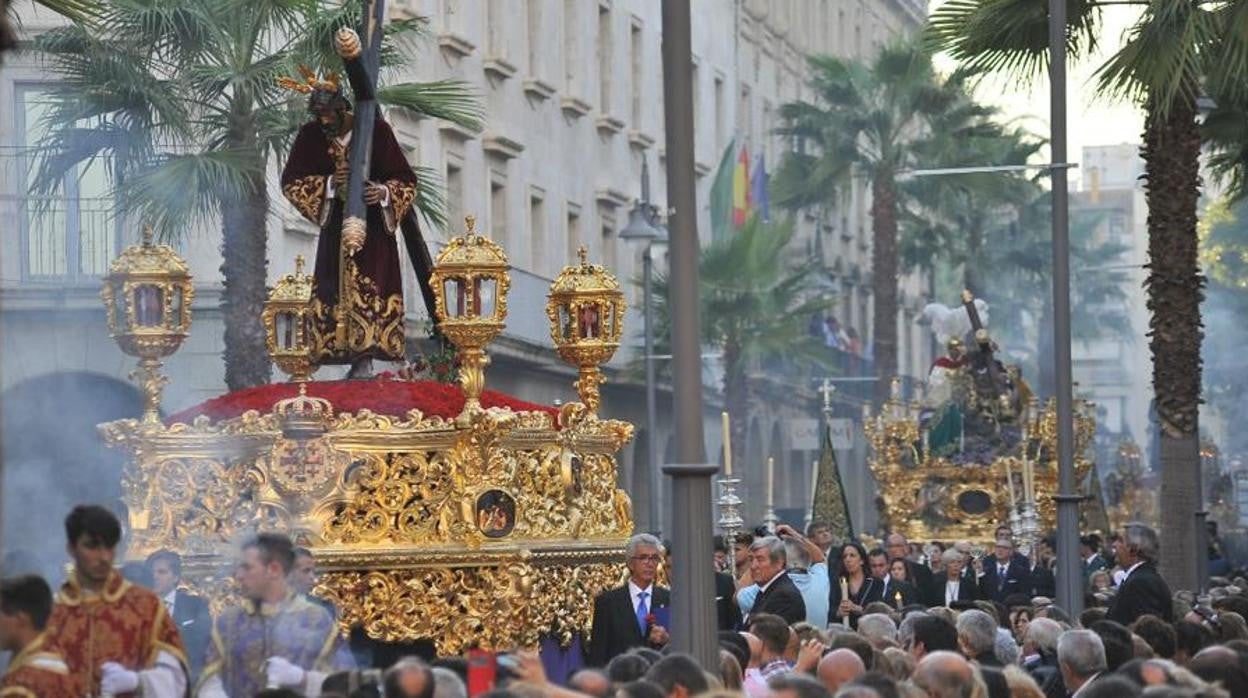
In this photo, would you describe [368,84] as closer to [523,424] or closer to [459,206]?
[523,424]

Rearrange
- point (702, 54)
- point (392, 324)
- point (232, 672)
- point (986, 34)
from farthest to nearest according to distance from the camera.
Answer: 1. point (702, 54)
2. point (986, 34)
3. point (392, 324)
4. point (232, 672)

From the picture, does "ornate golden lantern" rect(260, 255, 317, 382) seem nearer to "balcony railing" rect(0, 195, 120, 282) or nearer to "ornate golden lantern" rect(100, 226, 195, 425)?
"ornate golden lantern" rect(100, 226, 195, 425)

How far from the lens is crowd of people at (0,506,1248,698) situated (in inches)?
367

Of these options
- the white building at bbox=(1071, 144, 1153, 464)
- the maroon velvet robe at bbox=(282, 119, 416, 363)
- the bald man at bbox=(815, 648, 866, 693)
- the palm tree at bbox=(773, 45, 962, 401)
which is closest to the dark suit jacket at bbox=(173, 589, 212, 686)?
the maroon velvet robe at bbox=(282, 119, 416, 363)

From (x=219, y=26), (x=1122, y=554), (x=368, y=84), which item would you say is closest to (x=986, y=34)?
(x=219, y=26)

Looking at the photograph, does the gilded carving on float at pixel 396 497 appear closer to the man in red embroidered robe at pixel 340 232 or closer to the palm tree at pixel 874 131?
the man in red embroidered robe at pixel 340 232

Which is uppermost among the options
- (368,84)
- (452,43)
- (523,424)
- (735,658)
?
(452,43)

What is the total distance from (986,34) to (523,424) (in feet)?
38.0

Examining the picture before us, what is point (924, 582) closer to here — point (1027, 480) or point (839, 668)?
point (1027, 480)

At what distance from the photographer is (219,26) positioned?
77.8 ft

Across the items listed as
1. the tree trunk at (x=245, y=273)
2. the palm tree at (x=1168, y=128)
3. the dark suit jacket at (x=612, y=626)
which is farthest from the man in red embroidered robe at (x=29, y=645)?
the palm tree at (x=1168, y=128)

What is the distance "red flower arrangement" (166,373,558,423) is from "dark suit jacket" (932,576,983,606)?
758 centimetres

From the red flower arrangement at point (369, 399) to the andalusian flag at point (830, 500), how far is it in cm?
1337

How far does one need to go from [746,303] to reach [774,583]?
3257 cm
